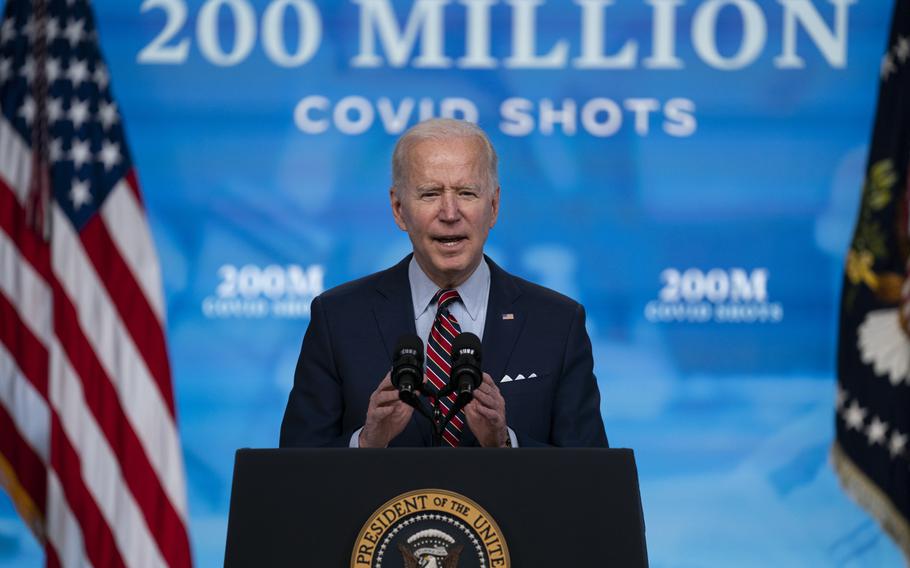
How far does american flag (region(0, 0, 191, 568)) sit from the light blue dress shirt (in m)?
2.23

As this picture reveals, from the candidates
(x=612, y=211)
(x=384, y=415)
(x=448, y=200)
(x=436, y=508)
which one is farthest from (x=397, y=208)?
(x=612, y=211)

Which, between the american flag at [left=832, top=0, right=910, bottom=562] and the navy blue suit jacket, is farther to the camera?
the american flag at [left=832, top=0, right=910, bottom=562]

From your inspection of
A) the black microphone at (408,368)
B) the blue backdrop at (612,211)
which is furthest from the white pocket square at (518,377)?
the blue backdrop at (612,211)

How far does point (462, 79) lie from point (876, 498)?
217cm

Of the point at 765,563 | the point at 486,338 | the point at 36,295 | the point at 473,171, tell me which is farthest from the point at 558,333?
the point at 36,295

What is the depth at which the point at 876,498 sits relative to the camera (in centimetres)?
428

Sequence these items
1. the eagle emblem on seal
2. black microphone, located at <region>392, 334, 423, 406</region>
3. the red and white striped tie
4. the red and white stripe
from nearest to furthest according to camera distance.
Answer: the eagle emblem on seal → black microphone, located at <region>392, 334, 423, 406</region> → the red and white striped tie → the red and white stripe

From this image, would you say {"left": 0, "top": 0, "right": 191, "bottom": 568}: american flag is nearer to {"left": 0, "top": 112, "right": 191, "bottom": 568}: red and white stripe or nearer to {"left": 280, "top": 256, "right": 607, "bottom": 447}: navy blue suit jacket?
{"left": 0, "top": 112, "right": 191, "bottom": 568}: red and white stripe

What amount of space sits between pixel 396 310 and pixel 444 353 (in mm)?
150

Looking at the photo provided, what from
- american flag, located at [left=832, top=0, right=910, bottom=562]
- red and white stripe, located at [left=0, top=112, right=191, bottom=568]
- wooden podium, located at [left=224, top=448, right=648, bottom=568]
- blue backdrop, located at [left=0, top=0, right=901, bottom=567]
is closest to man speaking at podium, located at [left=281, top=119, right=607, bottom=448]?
wooden podium, located at [left=224, top=448, right=648, bottom=568]

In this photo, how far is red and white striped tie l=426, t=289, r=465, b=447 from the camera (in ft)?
7.09

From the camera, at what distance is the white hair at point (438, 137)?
219cm

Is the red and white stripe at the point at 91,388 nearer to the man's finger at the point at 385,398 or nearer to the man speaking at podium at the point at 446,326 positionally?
the man speaking at podium at the point at 446,326

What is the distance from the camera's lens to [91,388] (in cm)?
426
